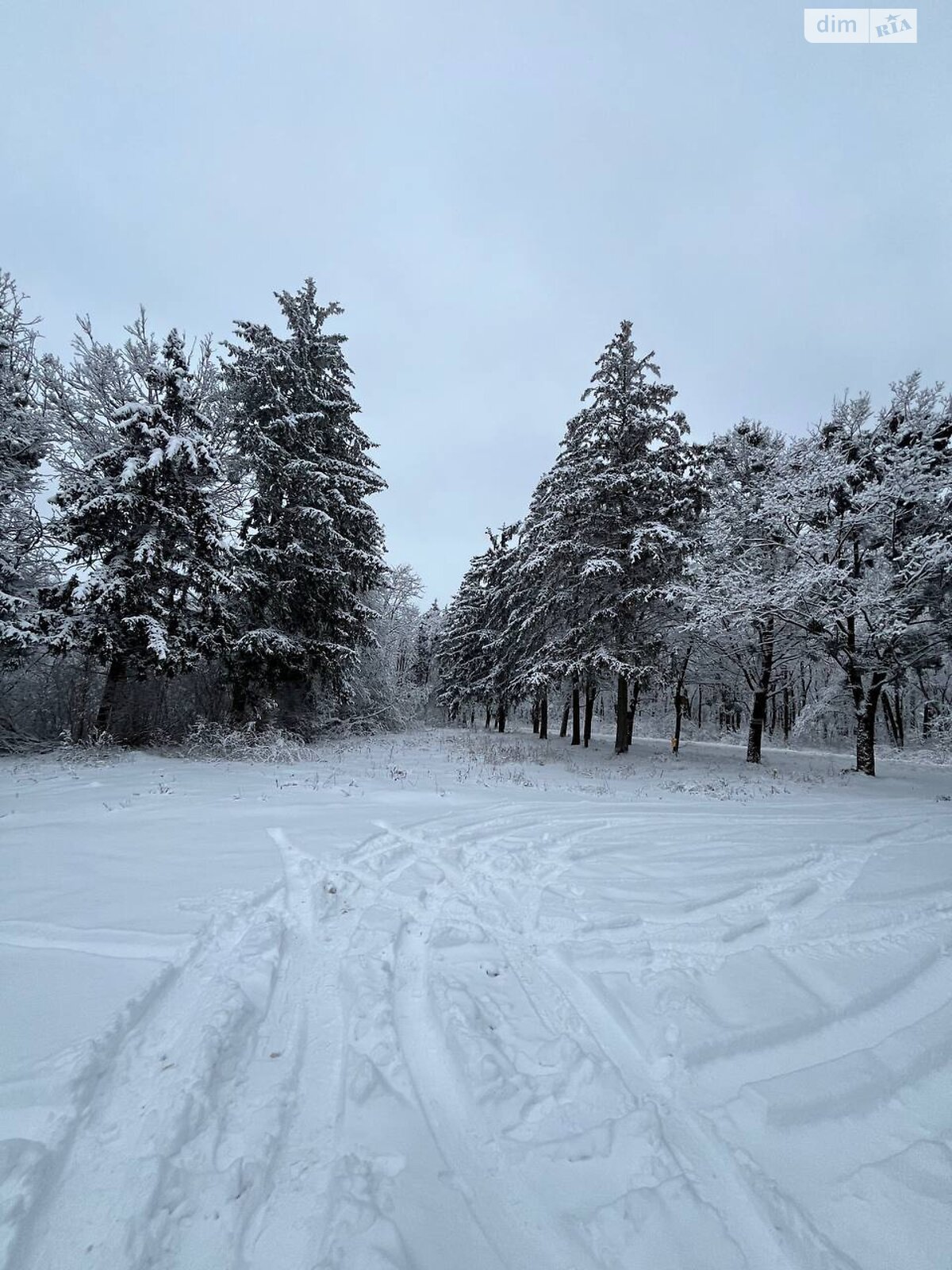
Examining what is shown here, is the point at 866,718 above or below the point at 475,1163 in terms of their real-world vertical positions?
above

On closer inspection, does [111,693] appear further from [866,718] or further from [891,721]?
[891,721]

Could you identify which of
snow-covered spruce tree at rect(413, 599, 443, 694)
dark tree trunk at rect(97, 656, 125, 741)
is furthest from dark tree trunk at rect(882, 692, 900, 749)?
dark tree trunk at rect(97, 656, 125, 741)

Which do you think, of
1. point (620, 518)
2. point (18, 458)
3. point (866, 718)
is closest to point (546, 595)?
point (620, 518)

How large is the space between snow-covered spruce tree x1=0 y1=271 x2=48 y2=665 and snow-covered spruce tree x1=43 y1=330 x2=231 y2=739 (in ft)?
2.29

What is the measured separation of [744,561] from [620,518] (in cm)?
391

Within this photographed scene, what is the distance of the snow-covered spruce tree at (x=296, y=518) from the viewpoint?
13.6 m

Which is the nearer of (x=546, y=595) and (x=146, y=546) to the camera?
(x=146, y=546)

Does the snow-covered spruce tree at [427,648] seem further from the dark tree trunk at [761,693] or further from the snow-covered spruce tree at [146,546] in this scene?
the snow-covered spruce tree at [146,546]

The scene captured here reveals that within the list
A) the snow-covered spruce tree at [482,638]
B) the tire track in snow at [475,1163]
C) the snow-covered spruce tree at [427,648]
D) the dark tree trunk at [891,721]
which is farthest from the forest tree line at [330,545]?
the snow-covered spruce tree at [427,648]

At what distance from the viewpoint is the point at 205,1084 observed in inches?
83.4

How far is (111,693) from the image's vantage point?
11.8 meters

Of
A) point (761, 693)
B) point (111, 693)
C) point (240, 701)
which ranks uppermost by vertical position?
point (761, 693)

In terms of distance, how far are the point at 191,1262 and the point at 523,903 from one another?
9.78ft

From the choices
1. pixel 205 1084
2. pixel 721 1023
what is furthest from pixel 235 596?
pixel 721 1023
